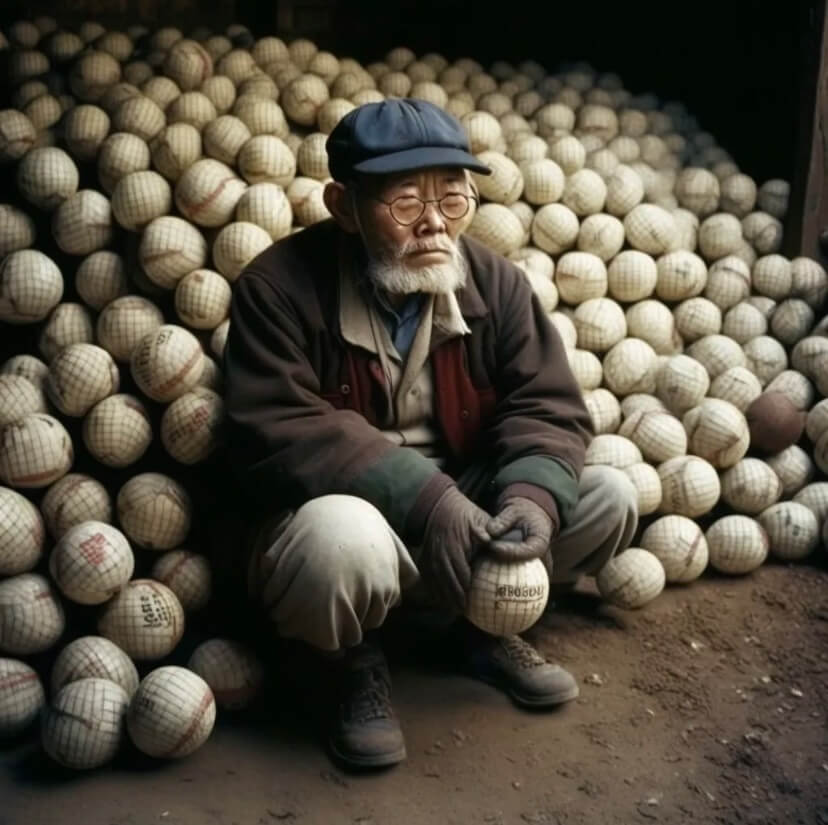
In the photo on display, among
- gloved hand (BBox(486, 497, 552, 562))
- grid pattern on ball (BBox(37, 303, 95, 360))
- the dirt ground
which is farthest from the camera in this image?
grid pattern on ball (BBox(37, 303, 95, 360))

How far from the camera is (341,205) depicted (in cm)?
326

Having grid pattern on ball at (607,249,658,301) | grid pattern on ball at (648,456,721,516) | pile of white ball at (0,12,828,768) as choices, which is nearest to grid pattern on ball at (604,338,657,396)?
pile of white ball at (0,12,828,768)

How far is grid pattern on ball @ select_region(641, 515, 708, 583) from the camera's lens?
155 inches

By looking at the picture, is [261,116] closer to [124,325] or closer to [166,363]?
[124,325]

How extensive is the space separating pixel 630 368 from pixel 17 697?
2579 mm

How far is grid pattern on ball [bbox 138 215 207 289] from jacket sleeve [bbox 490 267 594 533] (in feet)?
3.60

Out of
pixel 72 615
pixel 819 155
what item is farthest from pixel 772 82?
pixel 72 615

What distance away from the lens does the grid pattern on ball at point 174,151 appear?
400cm

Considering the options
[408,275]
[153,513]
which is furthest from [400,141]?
[153,513]

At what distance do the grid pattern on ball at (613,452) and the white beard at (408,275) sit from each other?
1.13 meters

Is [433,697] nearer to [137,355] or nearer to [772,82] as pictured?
[137,355]

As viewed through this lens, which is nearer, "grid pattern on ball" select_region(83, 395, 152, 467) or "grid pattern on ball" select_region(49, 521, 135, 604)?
"grid pattern on ball" select_region(49, 521, 135, 604)

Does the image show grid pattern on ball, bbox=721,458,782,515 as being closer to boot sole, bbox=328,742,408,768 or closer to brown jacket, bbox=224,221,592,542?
brown jacket, bbox=224,221,592,542

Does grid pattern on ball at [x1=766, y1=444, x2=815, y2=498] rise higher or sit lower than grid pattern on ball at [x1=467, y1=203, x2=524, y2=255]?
lower
